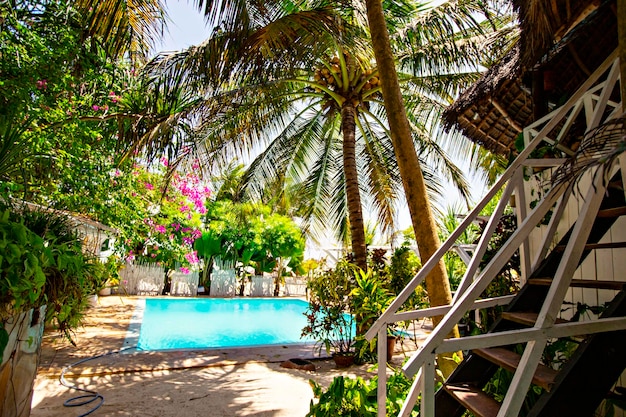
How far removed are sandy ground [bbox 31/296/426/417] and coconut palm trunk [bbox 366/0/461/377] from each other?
1.38 m

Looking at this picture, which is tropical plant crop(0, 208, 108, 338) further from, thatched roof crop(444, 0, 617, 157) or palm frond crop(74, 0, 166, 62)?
thatched roof crop(444, 0, 617, 157)

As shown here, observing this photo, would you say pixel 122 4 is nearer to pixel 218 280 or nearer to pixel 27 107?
pixel 27 107

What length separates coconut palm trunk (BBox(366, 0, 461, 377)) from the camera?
2.86 meters

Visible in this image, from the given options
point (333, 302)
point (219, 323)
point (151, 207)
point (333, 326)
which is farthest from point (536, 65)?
point (219, 323)

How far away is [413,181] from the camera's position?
297 centimetres

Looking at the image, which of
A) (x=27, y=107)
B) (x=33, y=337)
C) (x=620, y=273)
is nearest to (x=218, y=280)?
(x=27, y=107)

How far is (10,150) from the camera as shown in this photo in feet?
7.51

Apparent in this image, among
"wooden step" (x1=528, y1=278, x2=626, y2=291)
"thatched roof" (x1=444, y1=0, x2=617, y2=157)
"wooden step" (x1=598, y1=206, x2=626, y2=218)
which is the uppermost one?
"thatched roof" (x1=444, y1=0, x2=617, y2=157)

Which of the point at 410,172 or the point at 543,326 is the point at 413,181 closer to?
the point at 410,172

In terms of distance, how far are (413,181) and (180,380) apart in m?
3.45

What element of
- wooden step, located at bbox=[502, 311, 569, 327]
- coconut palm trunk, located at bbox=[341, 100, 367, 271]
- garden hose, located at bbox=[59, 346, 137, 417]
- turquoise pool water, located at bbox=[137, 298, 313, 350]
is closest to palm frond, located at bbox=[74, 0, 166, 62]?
coconut palm trunk, located at bbox=[341, 100, 367, 271]

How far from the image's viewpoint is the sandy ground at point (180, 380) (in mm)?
3336

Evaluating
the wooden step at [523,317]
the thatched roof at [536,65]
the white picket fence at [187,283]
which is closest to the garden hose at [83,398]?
the wooden step at [523,317]

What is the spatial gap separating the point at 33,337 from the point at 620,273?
3845 mm
